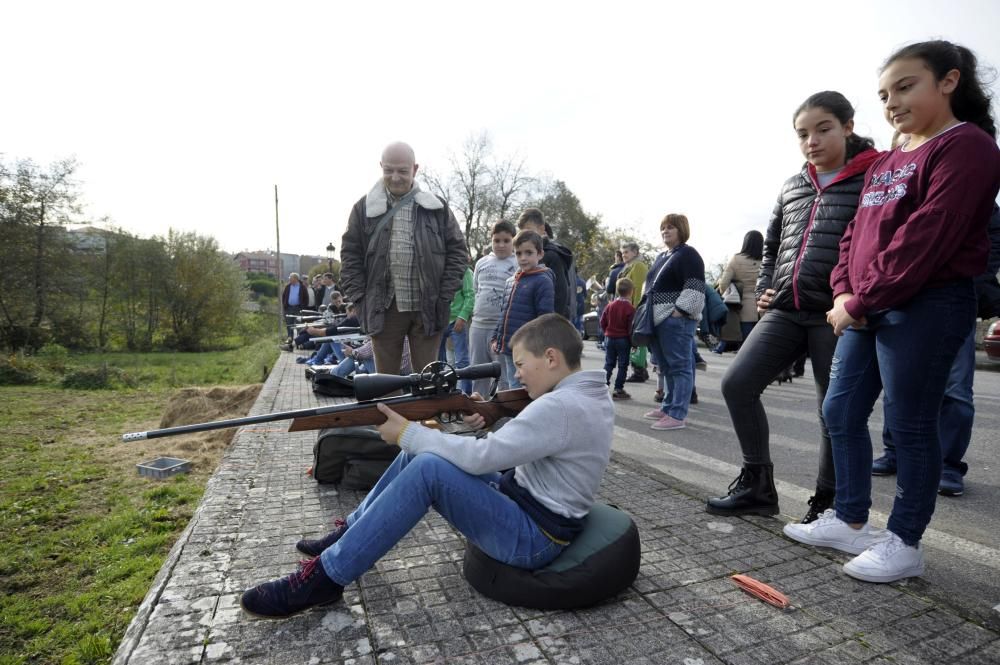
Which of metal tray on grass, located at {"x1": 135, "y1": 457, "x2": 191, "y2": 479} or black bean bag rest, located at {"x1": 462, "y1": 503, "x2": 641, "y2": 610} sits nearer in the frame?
black bean bag rest, located at {"x1": 462, "y1": 503, "x2": 641, "y2": 610}

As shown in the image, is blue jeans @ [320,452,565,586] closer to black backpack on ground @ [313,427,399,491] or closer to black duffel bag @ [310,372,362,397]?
black duffel bag @ [310,372,362,397]

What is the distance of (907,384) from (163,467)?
5.71m

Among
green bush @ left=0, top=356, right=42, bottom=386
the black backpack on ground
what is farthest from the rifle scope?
green bush @ left=0, top=356, right=42, bottom=386

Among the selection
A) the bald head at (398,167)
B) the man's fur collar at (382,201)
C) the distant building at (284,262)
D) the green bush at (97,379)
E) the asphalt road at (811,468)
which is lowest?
the green bush at (97,379)

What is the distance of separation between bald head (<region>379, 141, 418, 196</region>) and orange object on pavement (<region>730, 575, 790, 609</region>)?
344 centimetres

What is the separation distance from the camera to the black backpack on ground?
3.70m

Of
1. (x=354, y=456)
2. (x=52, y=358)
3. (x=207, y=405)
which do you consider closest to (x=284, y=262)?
(x=52, y=358)

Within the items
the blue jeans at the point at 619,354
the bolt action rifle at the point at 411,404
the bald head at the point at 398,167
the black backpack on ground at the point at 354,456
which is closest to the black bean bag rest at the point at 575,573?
the bolt action rifle at the point at 411,404

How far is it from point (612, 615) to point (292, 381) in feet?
27.5

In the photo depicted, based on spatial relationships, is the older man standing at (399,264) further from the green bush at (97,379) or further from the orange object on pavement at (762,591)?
the green bush at (97,379)

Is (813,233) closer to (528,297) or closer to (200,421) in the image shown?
(528,297)

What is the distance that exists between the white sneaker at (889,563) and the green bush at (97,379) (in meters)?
14.0

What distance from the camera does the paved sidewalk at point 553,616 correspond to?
199 centimetres

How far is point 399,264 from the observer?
441cm
